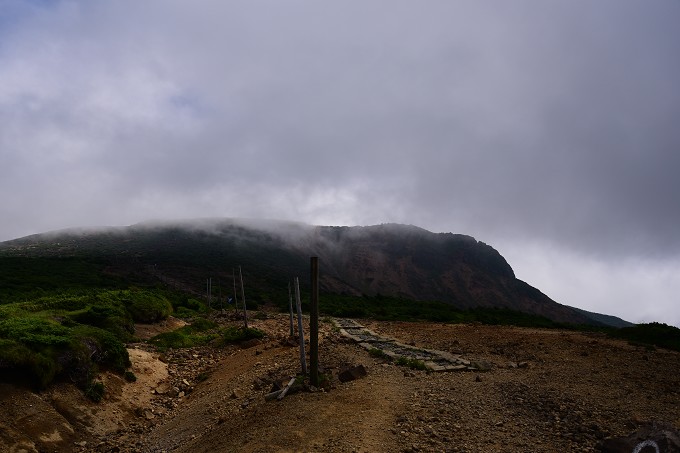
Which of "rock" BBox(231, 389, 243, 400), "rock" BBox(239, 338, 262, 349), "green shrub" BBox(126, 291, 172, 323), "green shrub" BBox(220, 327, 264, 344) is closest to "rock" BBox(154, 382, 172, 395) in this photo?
"rock" BBox(231, 389, 243, 400)

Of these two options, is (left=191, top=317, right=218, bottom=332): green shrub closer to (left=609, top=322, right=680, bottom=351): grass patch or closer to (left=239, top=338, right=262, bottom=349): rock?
(left=239, top=338, right=262, bottom=349): rock

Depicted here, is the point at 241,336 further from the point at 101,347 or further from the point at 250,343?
the point at 101,347

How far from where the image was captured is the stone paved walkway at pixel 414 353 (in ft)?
39.5

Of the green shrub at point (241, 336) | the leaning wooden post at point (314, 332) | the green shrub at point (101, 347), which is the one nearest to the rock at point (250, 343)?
the green shrub at point (241, 336)

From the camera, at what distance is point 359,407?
849 centimetres

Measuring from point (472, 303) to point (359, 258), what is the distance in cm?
2589

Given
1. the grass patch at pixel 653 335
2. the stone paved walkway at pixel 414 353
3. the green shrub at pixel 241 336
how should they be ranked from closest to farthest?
the stone paved walkway at pixel 414 353
the grass patch at pixel 653 335
the green shrub at pixel 241 336

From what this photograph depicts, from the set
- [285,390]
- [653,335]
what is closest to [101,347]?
[285,390]

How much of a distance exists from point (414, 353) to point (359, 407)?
5.95 meters

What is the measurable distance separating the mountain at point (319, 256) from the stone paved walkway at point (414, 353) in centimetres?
3376

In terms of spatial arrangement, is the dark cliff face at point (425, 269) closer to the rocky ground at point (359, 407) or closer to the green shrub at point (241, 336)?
the green shrub at point (241, 336)

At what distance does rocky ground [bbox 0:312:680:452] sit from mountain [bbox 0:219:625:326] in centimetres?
3876

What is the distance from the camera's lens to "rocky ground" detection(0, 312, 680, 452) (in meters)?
7.32

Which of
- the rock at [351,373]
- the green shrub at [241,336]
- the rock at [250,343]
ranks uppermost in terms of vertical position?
the rock at [351,373]
